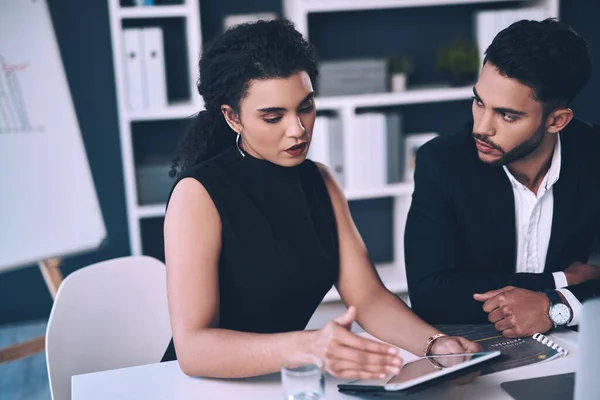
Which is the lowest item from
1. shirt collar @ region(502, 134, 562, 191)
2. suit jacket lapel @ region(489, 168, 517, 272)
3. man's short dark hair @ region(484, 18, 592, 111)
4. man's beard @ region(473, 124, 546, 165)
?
suit jacket lapel @ region(489, 168, 517, 272)

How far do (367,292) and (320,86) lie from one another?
1.75 m

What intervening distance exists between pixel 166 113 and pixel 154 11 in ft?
1.42

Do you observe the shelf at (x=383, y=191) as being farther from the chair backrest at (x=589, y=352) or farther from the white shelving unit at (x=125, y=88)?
the chair backrest at (x=589, y=352)

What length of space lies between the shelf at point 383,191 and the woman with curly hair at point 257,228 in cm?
158

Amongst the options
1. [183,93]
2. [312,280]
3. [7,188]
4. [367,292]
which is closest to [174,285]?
[312,280]

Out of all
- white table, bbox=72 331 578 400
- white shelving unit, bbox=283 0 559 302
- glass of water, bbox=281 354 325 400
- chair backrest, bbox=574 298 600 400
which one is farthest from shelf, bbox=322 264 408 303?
chair backrest, bbox=574 298 600 400

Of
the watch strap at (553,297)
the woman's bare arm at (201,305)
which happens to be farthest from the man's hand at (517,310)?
the woman's bare arm at (201,305)

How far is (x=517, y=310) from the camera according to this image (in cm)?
140

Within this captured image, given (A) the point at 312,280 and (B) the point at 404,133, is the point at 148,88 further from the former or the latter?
(A) the point at 312,280

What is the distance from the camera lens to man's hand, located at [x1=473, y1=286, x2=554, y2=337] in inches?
53.9

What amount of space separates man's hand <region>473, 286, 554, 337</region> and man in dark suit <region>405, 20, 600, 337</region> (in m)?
0.09

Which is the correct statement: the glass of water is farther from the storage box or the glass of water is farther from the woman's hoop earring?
the storage box

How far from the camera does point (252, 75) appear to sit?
1392 millimetres

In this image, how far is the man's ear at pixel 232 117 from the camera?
145cm
